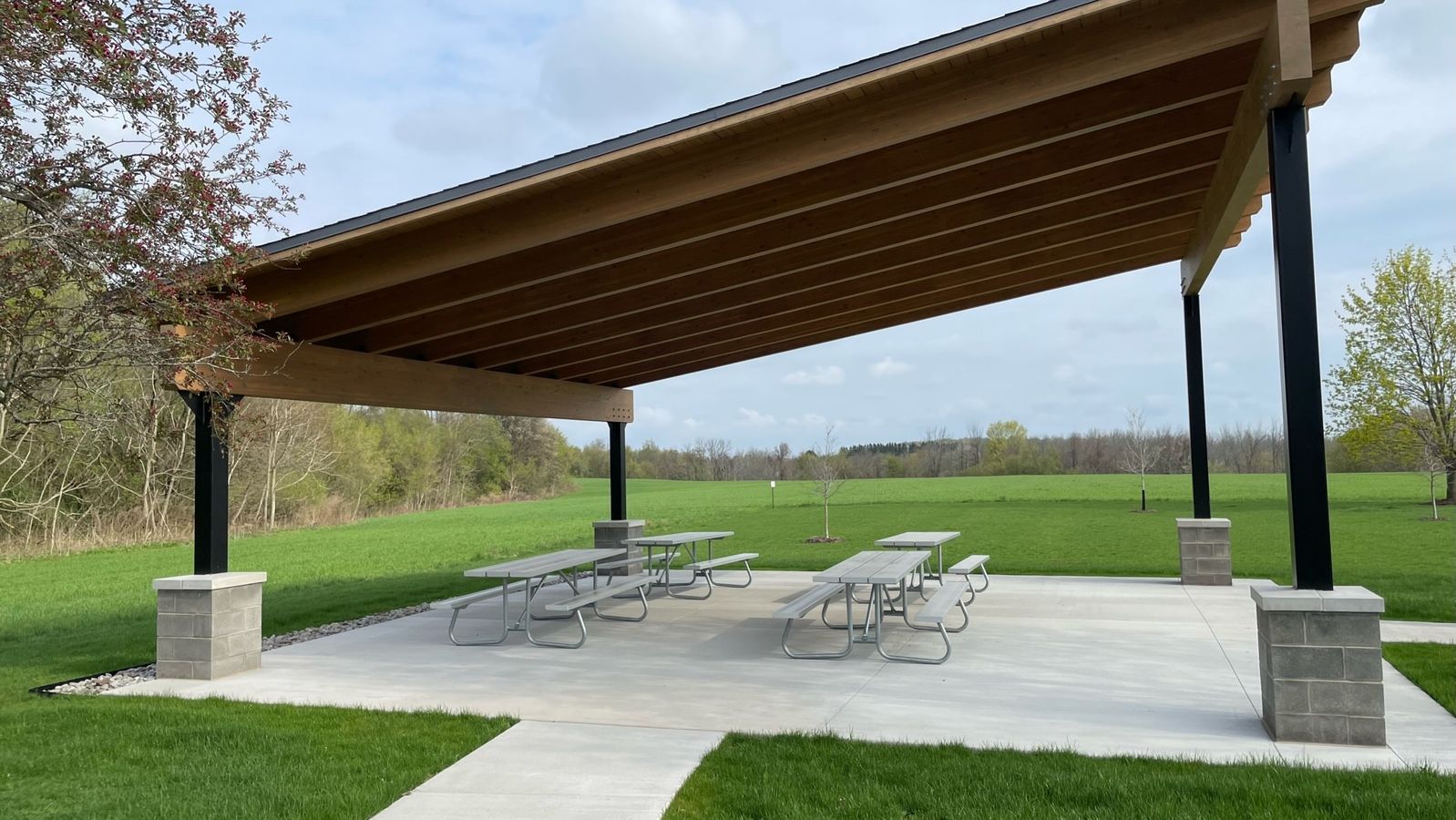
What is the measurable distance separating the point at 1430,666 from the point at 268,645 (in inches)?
338

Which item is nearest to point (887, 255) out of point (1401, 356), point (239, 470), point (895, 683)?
point (895, 683)

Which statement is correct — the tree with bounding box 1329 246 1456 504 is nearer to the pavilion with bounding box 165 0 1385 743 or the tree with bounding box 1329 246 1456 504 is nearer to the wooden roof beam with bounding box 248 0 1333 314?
the pavilion with bounding box 165 0 1385 743

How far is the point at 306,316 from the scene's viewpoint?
7.22 m

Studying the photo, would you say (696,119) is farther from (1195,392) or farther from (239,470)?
(239,470)

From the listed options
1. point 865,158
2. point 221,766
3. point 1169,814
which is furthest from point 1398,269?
point 221,766

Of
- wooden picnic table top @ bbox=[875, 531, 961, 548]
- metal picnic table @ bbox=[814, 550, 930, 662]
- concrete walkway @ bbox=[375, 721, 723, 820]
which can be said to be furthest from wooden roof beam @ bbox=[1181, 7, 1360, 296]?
concrete walkway @ bbox=[375, 721, 723, 820]

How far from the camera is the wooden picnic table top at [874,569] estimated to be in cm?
666

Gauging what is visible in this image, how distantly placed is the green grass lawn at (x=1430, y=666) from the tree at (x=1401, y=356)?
20.5m

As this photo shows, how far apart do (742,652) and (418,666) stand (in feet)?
7.70

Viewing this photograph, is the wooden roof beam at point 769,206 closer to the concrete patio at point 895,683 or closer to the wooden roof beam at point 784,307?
the wooden roof beam at point 784,307

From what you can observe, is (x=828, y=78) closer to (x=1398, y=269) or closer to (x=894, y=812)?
(x=894, y=812)

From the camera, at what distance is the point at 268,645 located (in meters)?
7.87

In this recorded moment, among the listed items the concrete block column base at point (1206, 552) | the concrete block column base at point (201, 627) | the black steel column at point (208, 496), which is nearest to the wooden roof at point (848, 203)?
the black steel column at point (208, 496)

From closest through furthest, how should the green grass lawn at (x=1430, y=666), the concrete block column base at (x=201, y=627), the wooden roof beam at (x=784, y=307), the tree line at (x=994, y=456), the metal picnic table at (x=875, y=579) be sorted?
the green grass lawn at (x=1430, y=666), the concrete block column base at (x=201, y=627), the metal picnic table at (x=875, y=579), the wooden roof beam at (x=784, y=307), the tree line at (x=994, y=456)
